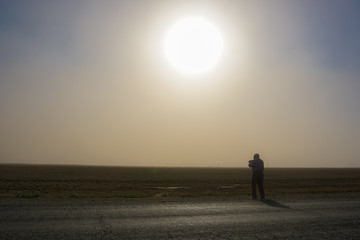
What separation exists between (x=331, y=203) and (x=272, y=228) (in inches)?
240

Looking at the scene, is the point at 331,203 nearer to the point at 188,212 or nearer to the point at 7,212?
the point at 188,212

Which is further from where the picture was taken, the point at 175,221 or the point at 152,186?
the point at 152,186


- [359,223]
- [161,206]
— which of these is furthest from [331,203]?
[161,206]

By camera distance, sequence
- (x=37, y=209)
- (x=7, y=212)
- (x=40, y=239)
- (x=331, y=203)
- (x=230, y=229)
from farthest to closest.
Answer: (x=331, y=203) → (x=37, y=209) → (x=7, y=212) → (x=230, y=229) → (x=40, y=239)

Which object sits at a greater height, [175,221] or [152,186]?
[175,221]

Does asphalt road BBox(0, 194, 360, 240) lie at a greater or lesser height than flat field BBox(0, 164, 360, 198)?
greater

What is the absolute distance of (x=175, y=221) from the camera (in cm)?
959

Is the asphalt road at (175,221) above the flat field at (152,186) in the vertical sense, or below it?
above

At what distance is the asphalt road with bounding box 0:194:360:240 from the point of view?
8.05 m

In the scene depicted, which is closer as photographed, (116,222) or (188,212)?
(116,222)

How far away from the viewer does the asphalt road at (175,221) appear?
8055 mm

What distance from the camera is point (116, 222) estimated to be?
921cm

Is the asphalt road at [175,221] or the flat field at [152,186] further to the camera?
the flat field at [152,186]

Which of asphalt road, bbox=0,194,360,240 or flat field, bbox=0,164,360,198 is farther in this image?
flat field, bbox=0,164,360,198
